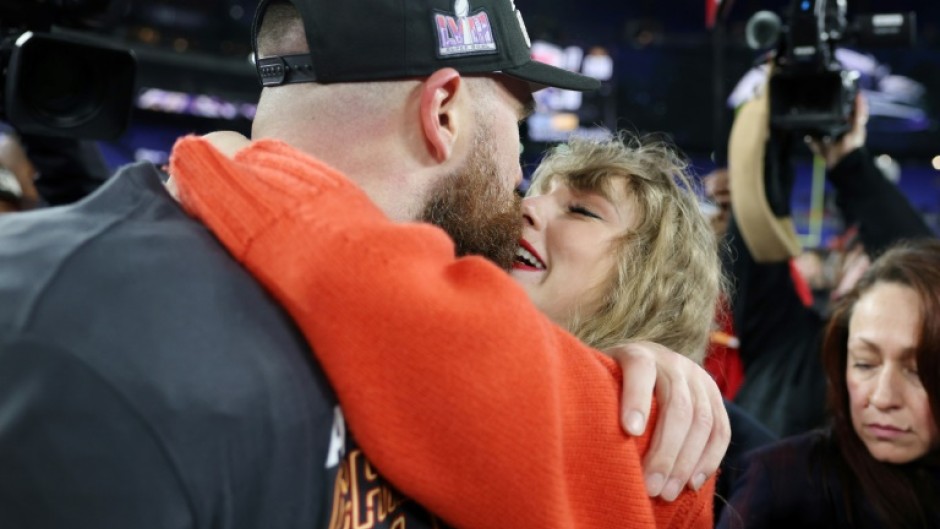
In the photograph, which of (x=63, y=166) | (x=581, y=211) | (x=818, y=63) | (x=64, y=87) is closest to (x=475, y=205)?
(x=581, y=211)

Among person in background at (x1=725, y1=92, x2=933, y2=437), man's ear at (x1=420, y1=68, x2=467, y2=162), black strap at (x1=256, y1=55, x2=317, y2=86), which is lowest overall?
person in background at (x1=725, y1=92, x2=933, y2=437)

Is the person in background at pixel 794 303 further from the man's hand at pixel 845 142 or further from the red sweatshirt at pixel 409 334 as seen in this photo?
the red sweatshirt at pixel 409 334

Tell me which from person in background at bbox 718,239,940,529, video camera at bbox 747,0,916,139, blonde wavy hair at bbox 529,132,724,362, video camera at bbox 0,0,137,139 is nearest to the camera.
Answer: blonde wavy hair at bbox 529,132,724,362

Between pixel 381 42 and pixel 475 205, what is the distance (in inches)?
7.6

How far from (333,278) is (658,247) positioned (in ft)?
2.67

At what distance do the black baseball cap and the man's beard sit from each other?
10 centimetres

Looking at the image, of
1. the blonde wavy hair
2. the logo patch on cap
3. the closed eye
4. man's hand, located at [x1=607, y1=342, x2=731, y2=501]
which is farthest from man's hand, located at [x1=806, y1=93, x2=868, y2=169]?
the logo patch on cap

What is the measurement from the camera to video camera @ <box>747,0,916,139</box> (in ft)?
7.93

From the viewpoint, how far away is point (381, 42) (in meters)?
0.85

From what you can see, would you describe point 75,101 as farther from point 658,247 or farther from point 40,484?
point 40,484

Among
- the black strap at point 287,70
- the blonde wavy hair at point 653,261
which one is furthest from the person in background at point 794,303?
the black strap at point 287,70

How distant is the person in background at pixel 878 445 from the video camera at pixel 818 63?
798 mm

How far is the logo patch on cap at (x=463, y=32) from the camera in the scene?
0.88m

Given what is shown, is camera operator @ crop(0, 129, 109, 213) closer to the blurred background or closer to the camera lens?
the camera lens
